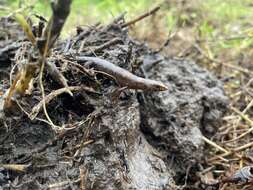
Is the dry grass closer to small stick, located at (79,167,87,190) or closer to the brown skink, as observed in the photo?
the brown skink

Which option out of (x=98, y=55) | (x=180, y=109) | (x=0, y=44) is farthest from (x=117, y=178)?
(x=0, y=44)

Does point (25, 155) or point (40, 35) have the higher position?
point (40, 35)

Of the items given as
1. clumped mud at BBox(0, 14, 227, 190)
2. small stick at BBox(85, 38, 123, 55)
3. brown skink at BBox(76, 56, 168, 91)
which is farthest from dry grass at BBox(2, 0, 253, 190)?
brown skink at BBox(76, 56, 168, 91)

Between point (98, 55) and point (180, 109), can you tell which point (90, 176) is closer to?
point (98, 55)

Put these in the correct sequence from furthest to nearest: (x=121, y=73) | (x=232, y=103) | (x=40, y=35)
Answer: (x=232, y=103) → (x=121, y=73) → (x=40, y=35)

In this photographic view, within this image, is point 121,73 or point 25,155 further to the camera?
point 121,73

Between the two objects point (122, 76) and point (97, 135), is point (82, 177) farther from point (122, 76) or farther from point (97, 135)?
point (122, 76)

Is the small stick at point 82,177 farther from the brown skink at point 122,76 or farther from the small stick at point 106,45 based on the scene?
the small stick at point 106,45
